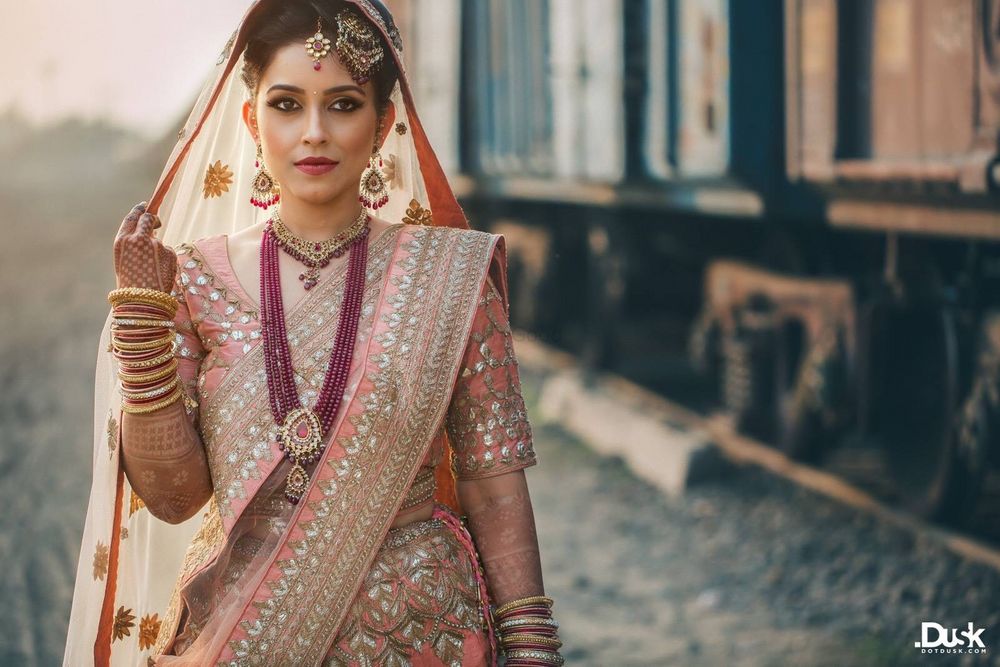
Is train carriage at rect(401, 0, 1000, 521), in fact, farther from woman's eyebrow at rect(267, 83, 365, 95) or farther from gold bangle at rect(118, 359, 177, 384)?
gold bangle at rect(118, 359, 177, 384)

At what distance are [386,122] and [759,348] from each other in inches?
216

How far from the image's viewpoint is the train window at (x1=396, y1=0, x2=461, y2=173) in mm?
12688

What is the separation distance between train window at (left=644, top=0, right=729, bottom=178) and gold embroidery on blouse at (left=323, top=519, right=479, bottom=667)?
479 cm

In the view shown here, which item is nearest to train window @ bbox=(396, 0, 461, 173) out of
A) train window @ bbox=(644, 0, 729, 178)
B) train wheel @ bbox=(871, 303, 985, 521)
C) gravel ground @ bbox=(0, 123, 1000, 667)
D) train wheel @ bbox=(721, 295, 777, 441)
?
train window @ bbox=(644, 0, 729, 178)

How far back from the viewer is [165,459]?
1947 millimetres

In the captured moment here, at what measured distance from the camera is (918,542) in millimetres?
5477

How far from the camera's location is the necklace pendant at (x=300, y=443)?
6.44 ft

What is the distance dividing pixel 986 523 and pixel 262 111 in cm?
453

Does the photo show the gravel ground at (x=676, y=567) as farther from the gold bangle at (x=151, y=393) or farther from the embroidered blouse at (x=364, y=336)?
the gold bangle at (x=151, y=393)

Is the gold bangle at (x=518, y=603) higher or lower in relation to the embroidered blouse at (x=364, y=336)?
lower

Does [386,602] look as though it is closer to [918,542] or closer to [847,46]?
[918,542]

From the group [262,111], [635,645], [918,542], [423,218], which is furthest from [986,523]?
[262,111]

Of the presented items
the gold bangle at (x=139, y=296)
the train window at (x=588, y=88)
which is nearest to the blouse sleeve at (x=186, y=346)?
the gold bangle at (x=139, y=296)

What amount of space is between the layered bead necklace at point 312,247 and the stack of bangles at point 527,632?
59 centimetres
